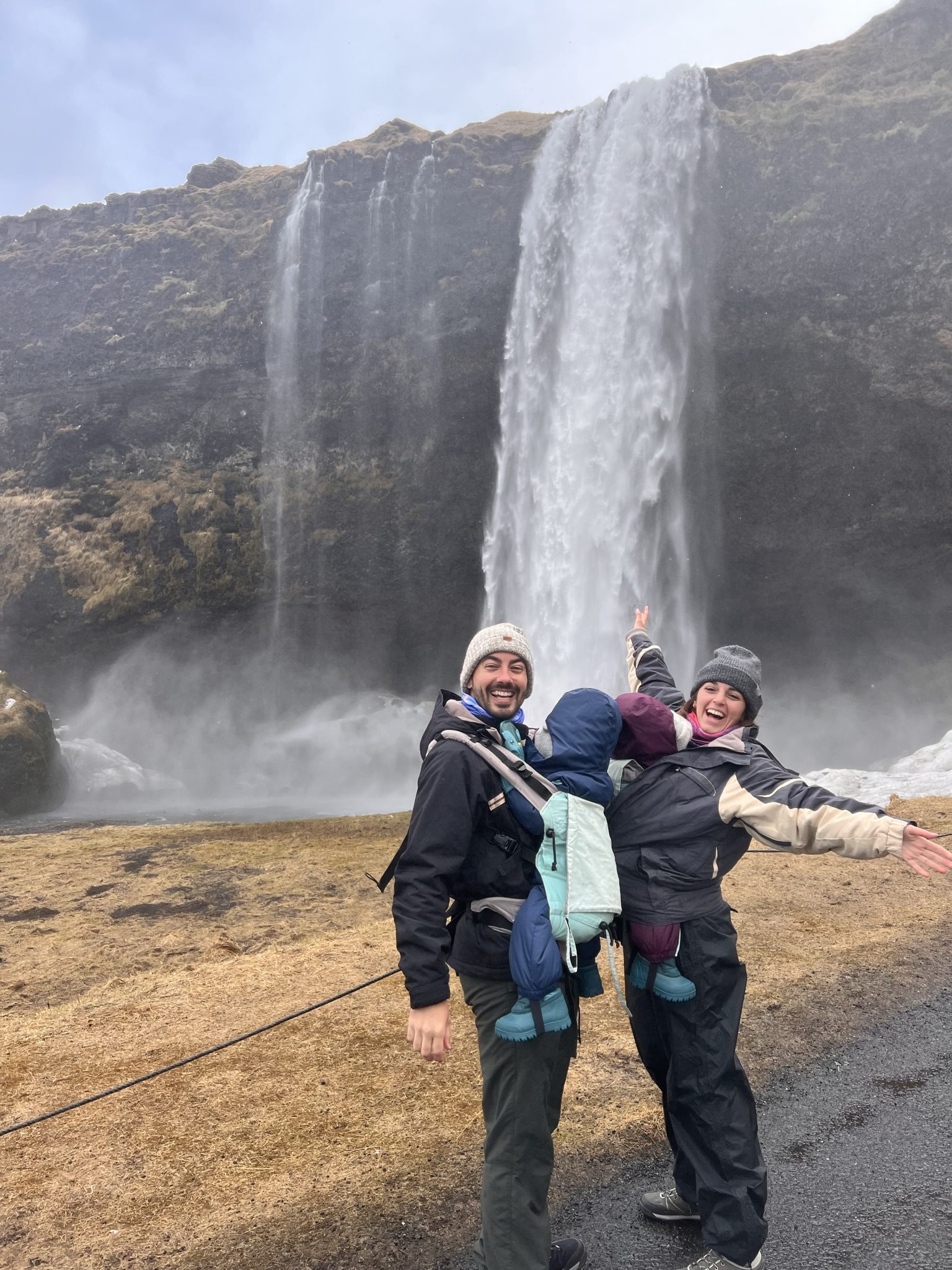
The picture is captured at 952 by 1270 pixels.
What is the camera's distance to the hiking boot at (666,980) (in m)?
2.73

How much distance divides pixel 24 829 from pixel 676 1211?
17862 mm

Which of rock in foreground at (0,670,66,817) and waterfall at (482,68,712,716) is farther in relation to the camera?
waterfall at (482,68,712,716)

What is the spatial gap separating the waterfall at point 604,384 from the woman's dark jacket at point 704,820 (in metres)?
18.2

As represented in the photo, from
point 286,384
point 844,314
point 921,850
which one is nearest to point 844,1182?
point 921,850

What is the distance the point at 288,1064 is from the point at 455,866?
313 cm

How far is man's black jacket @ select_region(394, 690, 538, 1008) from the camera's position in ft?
7.72

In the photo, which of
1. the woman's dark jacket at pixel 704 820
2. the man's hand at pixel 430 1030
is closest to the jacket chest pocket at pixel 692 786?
the woman's dark jacket at pixel 704 820

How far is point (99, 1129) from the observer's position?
4129 mm

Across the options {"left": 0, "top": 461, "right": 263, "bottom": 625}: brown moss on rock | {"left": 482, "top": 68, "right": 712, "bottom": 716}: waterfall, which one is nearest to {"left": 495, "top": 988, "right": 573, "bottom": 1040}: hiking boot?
{"left": 482, "top": 68, "right": 712, "bottom": 716}: waterfall

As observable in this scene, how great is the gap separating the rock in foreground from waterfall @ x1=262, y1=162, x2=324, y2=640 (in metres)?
8.84

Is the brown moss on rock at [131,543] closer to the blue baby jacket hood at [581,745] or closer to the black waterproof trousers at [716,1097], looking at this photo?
the blue baby jacket hood at [581,745]

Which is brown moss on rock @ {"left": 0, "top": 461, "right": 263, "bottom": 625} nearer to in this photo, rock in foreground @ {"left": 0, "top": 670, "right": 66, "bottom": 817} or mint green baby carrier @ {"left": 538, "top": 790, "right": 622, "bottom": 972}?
rock in foreground @ {"left": 0, "top": 670, "right": 66, "bottom": 817}

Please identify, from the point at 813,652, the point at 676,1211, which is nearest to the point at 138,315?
the point at 813,652

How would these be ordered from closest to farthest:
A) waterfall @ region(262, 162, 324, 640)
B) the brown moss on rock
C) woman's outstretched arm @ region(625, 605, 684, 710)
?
woman's outstretched arm @ region(625, 605, 684, 710), waterfall @ region(262, 162, 324, 640), the brown moss on rock
